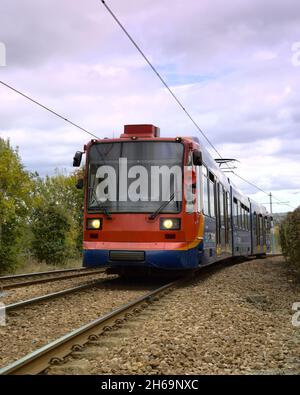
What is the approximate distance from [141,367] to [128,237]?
6.64m

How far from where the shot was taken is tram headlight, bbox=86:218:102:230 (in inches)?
480

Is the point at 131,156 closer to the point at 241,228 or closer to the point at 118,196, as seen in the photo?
the point at 118,196

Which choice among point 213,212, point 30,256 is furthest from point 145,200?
point 30,256

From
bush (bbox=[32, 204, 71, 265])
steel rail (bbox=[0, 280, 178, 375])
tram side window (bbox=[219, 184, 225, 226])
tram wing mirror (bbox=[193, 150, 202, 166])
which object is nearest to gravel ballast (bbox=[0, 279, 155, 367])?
steel rail (bbox=[0, 280, 178, 375])

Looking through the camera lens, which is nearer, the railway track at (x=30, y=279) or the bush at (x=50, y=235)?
the railway track at (x=30, y=279)

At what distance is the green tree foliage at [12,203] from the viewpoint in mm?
20484

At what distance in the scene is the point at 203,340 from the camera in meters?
6.64

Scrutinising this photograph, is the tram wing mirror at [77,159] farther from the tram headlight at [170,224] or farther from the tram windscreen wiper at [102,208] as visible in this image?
the tram headlight at [170,224]

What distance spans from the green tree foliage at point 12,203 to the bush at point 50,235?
191 inches

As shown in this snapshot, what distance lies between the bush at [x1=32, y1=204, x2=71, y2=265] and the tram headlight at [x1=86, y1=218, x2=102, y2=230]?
1619cm

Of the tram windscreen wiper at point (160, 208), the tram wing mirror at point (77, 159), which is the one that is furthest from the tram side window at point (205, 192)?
the tram wing mirror at point (77, 159)

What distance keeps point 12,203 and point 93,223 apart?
29.3ft
